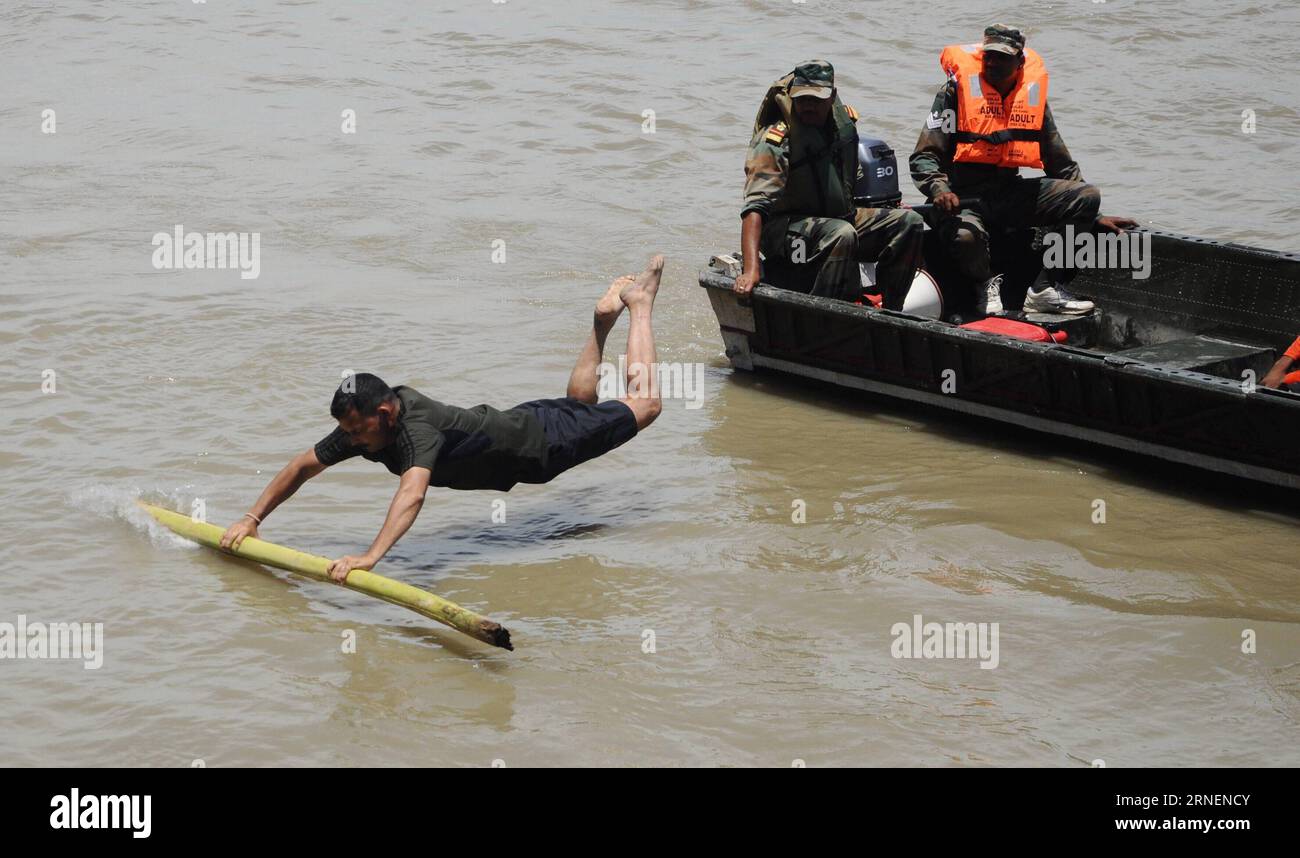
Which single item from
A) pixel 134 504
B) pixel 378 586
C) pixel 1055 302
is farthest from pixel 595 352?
pixel 1055 302

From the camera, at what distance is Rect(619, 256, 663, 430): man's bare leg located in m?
7.17

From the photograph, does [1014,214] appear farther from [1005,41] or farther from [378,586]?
[378,586]

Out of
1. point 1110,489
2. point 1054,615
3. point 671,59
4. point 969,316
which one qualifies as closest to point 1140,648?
point 1054,615

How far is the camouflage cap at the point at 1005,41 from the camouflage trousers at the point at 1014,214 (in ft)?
2.61

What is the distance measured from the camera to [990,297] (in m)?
9.79

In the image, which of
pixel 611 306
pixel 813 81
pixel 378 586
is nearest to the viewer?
pixel 378 586

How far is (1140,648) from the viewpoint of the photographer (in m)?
5.98

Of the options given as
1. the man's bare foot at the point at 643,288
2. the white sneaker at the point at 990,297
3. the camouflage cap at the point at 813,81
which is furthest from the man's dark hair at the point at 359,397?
the white sneaker at the point at 990,297

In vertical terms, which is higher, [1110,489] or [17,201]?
[17,201]

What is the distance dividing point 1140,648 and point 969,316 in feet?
11.8

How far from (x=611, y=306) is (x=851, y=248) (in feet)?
5.49

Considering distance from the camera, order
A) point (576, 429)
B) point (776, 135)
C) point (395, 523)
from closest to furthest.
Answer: point (395, 523), point (576, 429), point (776, 135)

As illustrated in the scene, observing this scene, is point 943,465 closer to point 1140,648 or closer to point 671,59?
point 1140,648
